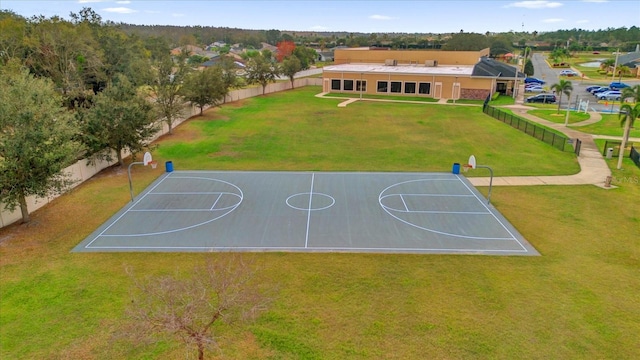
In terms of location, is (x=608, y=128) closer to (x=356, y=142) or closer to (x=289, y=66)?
(x=356, y=142)

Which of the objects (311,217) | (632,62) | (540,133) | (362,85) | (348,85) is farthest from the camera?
(632,62)

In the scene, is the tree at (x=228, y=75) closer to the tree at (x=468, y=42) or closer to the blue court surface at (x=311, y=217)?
the blue court surface at (x=311, y=217)

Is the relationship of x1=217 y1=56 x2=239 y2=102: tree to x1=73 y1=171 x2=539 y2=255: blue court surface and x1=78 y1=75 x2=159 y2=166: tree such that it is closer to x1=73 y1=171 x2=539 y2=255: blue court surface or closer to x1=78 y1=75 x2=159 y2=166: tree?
x1=78 y1=75 x2=159 y2=166: tree

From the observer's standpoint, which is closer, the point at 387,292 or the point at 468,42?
the point at 387,292

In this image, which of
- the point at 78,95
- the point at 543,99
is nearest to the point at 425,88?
the point at 543,99

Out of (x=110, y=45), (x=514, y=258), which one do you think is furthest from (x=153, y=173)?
(x=110, y=45)

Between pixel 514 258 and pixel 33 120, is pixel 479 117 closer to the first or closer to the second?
pixel 514 258
